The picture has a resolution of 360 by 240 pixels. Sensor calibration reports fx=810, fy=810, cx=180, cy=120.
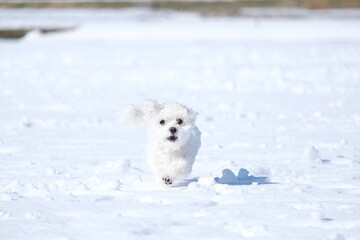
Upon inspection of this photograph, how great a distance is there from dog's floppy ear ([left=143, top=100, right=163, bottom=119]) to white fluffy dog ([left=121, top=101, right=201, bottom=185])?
0.7 inches

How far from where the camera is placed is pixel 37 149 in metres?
9.17

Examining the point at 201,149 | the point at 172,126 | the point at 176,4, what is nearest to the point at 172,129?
the point at 172,126

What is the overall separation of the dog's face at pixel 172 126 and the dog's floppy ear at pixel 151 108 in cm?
5

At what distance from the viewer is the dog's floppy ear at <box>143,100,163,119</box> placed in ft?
21.6

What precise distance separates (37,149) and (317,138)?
336 centimetres

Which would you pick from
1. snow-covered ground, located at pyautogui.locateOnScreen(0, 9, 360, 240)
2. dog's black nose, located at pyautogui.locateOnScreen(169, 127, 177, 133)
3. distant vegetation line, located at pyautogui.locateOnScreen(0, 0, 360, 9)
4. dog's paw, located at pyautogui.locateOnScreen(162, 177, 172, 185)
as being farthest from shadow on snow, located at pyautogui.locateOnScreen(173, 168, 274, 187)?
distant vegetation line, located at pyautogui.locateOnScreen(0, 0, 360, 9)

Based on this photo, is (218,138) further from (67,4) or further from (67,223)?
(67,4)

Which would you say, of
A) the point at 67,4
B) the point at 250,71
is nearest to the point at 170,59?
the point at 250,71

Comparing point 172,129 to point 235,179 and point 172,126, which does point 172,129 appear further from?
point 235,179

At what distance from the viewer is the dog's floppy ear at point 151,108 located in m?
6.59

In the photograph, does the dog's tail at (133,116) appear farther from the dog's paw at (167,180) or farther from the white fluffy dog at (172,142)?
the dog's paw at (167,180)

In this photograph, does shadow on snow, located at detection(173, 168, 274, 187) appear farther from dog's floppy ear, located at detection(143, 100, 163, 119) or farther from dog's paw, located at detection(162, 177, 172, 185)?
dog's floppy ear, located at detection(143, 100, 163, 119)

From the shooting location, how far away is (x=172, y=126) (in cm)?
625

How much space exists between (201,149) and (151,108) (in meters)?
2.66
